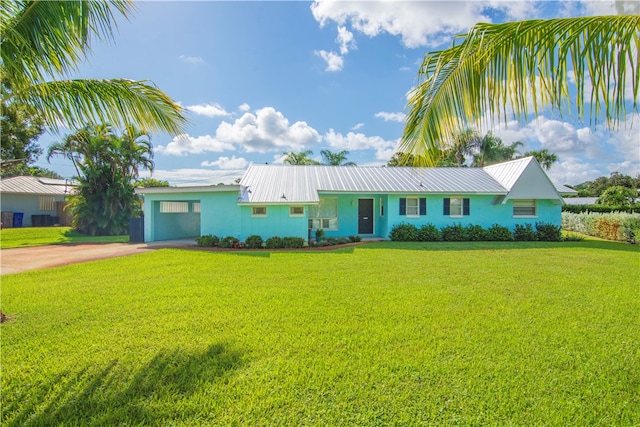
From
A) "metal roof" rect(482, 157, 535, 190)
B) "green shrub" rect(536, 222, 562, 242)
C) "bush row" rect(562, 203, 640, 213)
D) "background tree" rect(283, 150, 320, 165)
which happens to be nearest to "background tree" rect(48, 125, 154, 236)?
"background tree" rect(283, 150, 320, 165)

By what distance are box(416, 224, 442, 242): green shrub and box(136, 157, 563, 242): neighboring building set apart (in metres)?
0.59

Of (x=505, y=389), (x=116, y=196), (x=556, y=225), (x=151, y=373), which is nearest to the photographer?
(x=505, y=389)

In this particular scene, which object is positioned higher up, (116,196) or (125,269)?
(116,196)

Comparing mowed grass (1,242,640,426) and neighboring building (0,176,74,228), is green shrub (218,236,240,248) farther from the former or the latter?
neighboring building (0,176,74,228)

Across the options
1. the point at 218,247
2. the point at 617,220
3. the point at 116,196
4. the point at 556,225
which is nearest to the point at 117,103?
the point at 218,247

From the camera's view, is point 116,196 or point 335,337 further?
point 116,196

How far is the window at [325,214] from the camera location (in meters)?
16.9

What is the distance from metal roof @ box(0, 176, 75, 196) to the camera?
23.7 m

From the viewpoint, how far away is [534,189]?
1698 cm

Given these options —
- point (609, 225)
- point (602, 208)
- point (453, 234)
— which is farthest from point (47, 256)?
point (602, 208)

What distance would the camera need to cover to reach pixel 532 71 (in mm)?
3227

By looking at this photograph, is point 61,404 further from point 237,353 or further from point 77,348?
point 237,353

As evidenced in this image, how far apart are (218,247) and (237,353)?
10.3 m

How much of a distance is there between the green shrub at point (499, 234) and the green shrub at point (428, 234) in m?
2.85
